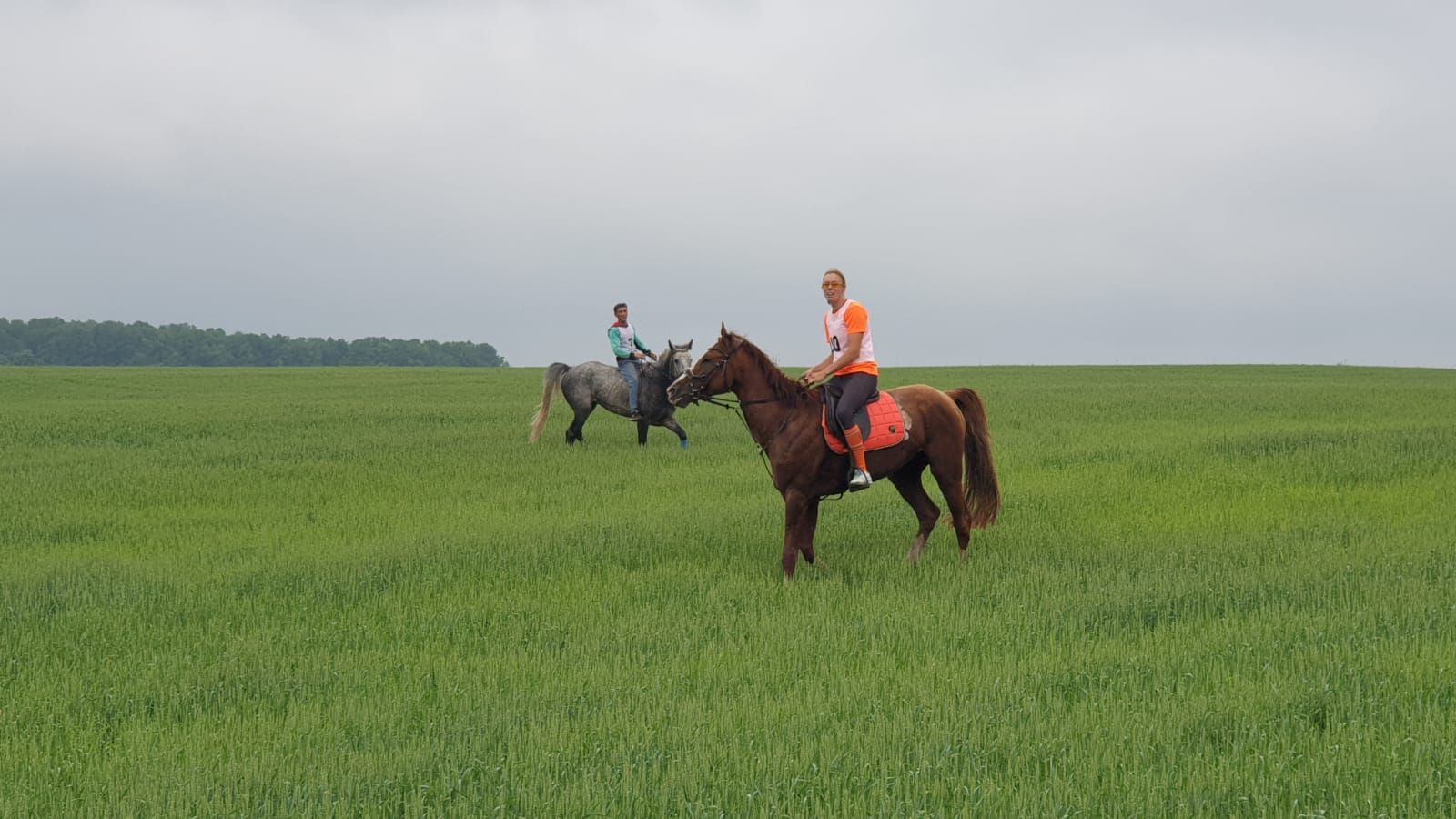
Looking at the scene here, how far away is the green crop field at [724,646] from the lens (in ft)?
16.8

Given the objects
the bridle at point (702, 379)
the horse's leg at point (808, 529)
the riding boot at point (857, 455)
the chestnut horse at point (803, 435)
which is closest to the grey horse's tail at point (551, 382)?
the chestnut horse at point (803, 435)

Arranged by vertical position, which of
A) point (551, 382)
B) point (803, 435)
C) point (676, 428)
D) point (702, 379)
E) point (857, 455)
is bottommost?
point (676, 428)

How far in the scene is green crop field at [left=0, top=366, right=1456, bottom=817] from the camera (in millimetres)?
5121

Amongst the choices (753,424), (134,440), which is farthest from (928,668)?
(134,440)

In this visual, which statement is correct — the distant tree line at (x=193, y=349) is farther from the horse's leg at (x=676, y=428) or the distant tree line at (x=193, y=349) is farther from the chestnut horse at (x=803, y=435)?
the chestnut horse at (x=803, y=435)

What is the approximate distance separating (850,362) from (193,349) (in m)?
115

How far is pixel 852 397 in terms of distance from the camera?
382 inches

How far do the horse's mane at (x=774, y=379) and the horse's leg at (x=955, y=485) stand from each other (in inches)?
56.9

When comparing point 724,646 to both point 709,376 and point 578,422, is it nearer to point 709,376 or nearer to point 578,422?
point 709,376

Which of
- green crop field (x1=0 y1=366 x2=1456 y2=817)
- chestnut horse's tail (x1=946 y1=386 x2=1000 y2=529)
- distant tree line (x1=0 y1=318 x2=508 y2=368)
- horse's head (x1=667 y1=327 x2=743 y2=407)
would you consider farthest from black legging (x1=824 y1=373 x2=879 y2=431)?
distant tree line (x1=0 y1=318 x2=508 y2=368)

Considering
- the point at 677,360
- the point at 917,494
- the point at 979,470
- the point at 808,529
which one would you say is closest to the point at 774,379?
the point at 808,529

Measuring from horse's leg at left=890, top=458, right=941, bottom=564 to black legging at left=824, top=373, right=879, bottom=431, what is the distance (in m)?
1.17

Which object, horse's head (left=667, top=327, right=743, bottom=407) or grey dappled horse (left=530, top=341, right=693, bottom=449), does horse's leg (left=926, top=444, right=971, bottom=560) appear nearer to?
horse's head (left=667, top=327, right=743, bottom=407)

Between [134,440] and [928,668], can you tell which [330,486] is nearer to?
[134,440]
